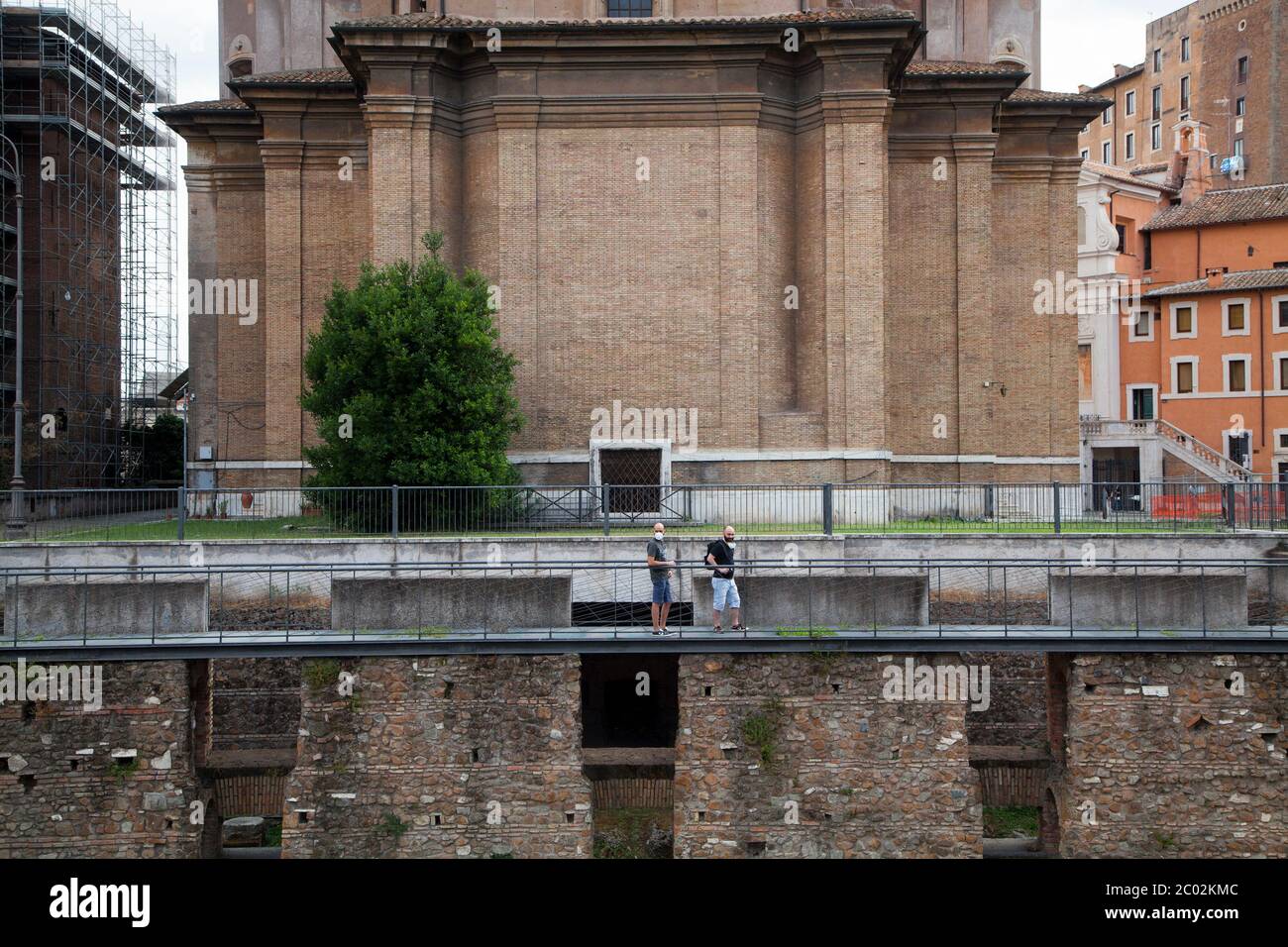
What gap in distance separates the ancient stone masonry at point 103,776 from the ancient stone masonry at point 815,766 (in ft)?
22.1

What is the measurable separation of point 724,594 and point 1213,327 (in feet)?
117

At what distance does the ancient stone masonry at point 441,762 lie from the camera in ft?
56.7

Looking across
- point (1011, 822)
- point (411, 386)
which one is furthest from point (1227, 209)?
point (1011, 822)

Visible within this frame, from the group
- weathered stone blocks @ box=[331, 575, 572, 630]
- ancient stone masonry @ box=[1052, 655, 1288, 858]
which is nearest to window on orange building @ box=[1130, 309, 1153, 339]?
ancient stone masonry @ box=[1052, 655, 1288, 858]

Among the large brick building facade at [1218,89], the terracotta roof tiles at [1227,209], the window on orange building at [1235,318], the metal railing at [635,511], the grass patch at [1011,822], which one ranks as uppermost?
the large brick building facade at [1218,89]

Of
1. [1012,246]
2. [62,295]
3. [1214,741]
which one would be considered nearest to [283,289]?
[62,295]

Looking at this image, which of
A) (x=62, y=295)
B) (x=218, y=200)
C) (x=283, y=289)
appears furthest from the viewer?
(x=62, y=295)

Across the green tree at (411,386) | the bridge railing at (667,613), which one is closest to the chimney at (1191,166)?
the green tree at (411,386)

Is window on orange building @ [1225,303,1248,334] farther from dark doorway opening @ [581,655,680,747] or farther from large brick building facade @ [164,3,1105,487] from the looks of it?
dark doorway opening @ [581,655,680,747]

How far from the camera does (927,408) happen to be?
35.2 metres

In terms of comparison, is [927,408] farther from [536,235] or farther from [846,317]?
[536,235]

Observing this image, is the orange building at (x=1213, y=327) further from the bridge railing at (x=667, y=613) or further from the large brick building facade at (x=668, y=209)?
the bridge railing at (x=667, y=613)

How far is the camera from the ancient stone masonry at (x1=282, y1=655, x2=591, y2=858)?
56.7ft
